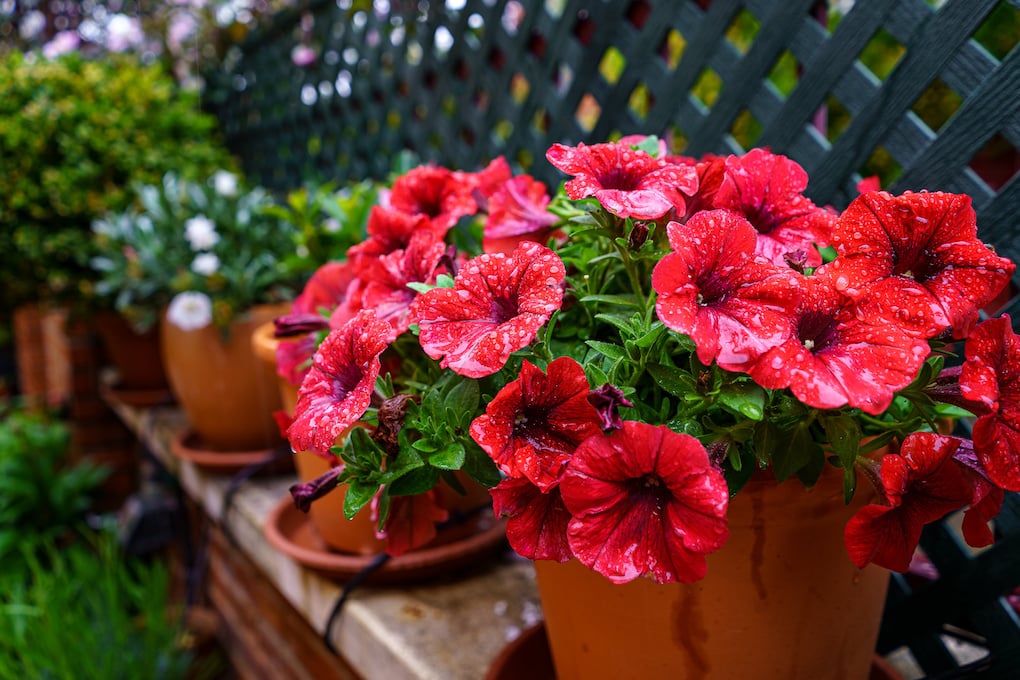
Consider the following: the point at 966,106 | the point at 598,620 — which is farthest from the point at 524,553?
the point at 966,106

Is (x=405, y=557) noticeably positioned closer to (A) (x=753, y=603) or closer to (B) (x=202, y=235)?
(A) (x=753, y=603)

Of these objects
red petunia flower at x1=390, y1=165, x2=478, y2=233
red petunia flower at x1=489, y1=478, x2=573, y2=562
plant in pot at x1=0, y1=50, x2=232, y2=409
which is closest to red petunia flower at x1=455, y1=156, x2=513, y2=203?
red petunia flower at x1=390, y1=165, x2=478, y2=233

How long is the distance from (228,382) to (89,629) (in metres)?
0.67

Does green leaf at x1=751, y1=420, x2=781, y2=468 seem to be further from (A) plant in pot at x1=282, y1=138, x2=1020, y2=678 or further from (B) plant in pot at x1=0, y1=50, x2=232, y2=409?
(B) plant in pot at x1=0, y1=50, x2=232, y2=409

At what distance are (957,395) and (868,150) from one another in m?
0.37

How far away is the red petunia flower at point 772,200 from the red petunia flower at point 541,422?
0.62 ft

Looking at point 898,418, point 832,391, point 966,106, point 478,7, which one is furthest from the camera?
point 478,7

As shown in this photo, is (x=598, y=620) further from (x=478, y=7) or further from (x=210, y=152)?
(x=210, y=152)

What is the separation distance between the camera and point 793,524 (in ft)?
1.70

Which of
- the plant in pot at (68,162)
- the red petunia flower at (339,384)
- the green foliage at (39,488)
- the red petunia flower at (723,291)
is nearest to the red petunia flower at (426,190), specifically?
the red petunia flower at (339,384)

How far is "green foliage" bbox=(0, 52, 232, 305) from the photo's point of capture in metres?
1.80

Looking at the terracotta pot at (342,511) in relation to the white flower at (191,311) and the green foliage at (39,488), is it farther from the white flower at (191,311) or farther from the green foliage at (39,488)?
the green foliage at (39,488)

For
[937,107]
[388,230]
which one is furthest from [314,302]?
[937,107]

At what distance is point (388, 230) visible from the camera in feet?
2.23
